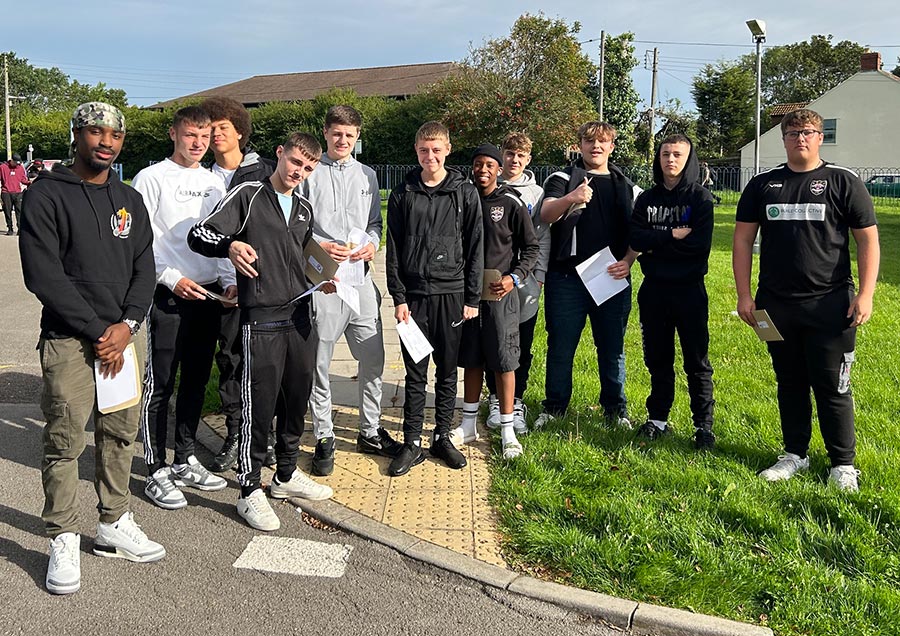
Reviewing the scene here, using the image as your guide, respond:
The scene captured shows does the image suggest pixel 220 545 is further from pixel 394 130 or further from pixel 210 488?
pixel 394 130

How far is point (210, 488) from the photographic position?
479cm

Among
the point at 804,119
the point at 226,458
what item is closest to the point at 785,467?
the point at 804,119

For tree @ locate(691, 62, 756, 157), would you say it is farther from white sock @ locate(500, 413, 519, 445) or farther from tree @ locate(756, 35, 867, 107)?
white sock @ locate(500, 413, 519, 445)

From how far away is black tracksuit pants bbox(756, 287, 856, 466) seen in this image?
15.5 ft

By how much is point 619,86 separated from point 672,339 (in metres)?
39.1

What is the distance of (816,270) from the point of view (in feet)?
15.3

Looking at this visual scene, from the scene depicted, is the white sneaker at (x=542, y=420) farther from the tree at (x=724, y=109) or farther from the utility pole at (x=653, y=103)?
the tree at (x=724, y=109)

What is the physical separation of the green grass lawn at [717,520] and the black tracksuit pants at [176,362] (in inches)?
80.0

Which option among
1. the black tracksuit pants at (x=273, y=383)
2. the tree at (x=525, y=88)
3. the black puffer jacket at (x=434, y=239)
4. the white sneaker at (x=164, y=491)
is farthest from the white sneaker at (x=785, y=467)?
the tree at (x=525, y=88)

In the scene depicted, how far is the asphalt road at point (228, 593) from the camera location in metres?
3.36

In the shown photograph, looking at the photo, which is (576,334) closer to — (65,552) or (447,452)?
(447,452)

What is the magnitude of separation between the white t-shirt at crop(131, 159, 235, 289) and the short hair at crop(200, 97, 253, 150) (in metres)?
0.41

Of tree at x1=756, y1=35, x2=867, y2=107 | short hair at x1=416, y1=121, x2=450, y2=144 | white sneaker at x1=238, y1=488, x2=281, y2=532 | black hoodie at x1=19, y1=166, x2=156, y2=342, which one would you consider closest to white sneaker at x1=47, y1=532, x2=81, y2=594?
white sneaker at x1=238, y1=488, x2=281, y2=532

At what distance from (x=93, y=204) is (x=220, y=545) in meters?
1.87
